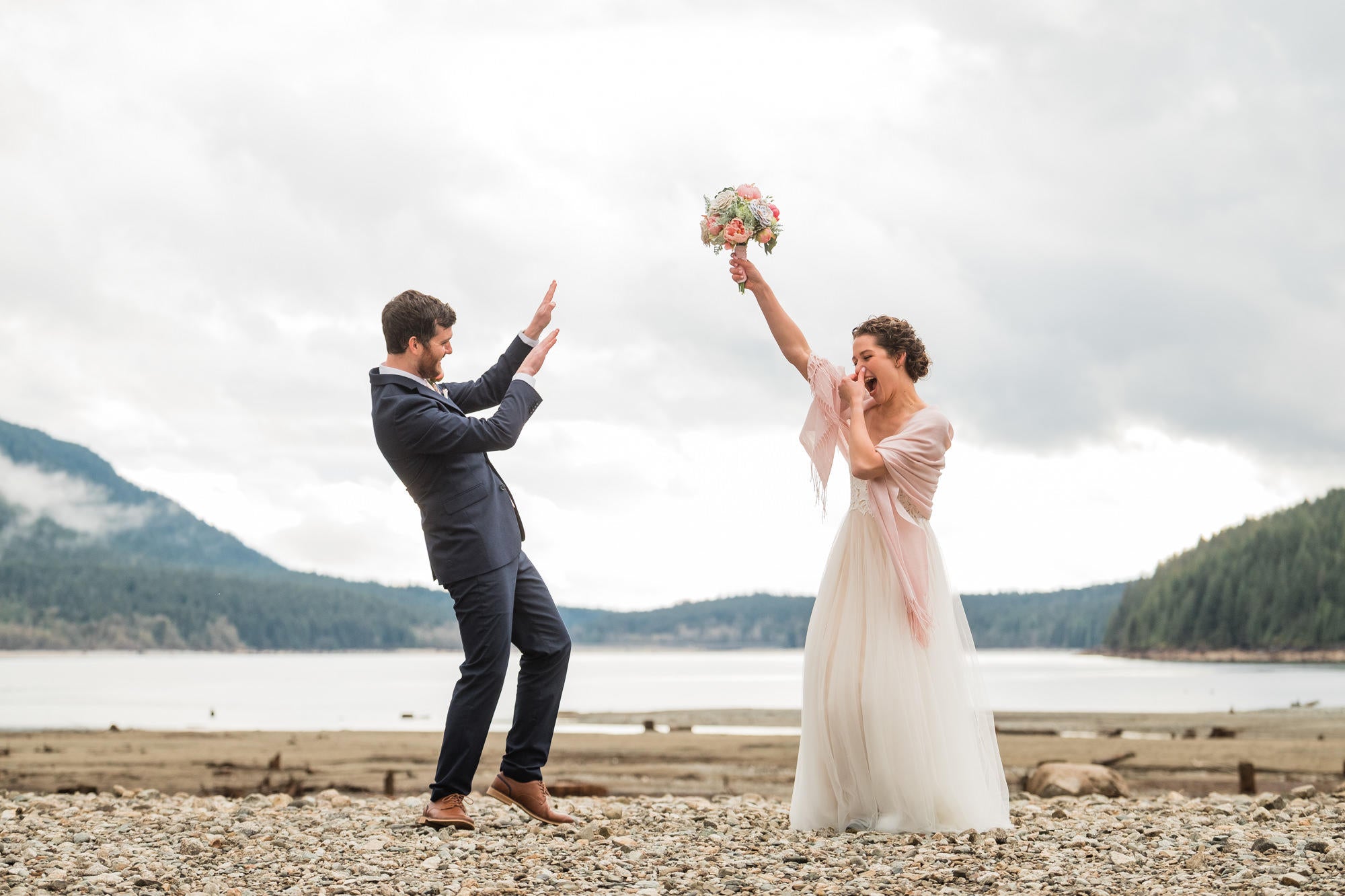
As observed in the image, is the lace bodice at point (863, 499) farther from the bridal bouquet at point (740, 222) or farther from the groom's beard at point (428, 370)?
the groom's beard at point (428, 370)

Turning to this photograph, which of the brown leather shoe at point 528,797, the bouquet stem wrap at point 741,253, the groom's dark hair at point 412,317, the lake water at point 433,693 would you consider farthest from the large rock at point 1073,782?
the lake water at point 433,693

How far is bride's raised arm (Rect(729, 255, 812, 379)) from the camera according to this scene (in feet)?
24.3

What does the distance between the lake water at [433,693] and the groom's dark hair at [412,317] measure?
36.6m

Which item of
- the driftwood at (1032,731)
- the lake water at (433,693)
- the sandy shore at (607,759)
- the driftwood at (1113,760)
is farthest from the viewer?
the lake water at (433,693)

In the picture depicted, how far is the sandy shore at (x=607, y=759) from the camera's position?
22.3 m

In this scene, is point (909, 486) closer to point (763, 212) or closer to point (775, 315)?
point (775, 315)

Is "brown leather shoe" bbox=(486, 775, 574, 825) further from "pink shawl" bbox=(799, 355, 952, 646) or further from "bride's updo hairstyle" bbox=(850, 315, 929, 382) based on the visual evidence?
"bride's updo hairstyle" bbox=(850, 315, 929, 382)

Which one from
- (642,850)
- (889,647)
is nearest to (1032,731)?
(889,647)

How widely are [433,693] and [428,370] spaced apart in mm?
87515

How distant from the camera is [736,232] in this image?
7445mm

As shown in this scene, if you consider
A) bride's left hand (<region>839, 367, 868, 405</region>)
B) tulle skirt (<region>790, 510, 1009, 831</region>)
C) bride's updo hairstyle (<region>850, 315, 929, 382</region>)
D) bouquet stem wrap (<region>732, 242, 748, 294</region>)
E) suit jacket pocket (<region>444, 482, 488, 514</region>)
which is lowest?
tulle skirt (<region>790, 510, 1009, 831</region>)

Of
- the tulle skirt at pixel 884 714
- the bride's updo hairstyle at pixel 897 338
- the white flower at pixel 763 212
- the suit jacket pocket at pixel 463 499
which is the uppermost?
the white flower at pixel 763 212

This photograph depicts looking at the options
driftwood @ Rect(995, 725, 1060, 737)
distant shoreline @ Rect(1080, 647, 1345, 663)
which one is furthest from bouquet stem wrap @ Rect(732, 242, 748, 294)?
distant shoreline @ Rect(1080, 647, 1345, 663)

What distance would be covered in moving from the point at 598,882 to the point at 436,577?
2.17 metres
